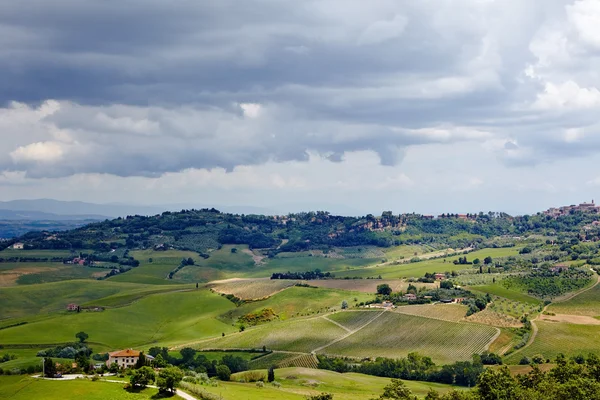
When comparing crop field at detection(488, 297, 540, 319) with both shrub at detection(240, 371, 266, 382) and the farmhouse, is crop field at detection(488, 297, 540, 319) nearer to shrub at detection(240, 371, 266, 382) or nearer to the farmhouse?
shrub at detection(240, 371, 266, 382)

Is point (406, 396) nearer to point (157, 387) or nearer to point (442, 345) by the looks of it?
point (157, 387)

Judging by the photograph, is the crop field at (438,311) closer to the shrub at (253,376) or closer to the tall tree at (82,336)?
the shrub at (253,376)

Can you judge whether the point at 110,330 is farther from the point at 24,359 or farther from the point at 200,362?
the point at 200,362

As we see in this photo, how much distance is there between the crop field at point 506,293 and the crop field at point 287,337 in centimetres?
4982

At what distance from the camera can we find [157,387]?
96.8 meters

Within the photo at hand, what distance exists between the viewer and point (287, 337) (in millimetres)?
163000

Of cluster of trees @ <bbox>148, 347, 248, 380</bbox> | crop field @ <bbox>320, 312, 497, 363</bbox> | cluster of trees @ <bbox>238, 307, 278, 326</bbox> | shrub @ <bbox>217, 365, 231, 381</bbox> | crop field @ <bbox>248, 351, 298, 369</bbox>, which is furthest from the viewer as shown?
cluster of trees @ <bbox>238, 307, 278, 326</bbox>

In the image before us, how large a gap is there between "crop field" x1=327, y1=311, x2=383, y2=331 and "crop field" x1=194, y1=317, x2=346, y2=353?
2805mm

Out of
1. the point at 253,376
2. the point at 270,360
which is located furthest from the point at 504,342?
the point at 253,376

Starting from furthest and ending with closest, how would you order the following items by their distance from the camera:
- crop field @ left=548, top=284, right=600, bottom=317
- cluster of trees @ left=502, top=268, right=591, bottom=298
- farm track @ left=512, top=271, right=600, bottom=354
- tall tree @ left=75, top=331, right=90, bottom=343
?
cluster of trees @ left=502, top=268, right=591, bottom=298 < tall tree @ left=75, top=331, right=90, bottom=343 < crop field @ left=548, top=284, right=600, bottom=317 < farm track @ left=512, top=271, right=600, bottom=354

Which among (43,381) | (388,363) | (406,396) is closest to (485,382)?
(406,396)

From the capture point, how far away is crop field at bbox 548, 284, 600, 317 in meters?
168

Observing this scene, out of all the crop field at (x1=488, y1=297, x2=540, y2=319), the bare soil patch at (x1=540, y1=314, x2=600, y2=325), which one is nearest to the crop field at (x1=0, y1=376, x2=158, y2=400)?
the crop field at (x1=488, y1=297, x2=540, y2=319)

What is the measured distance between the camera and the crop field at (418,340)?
479 ft
